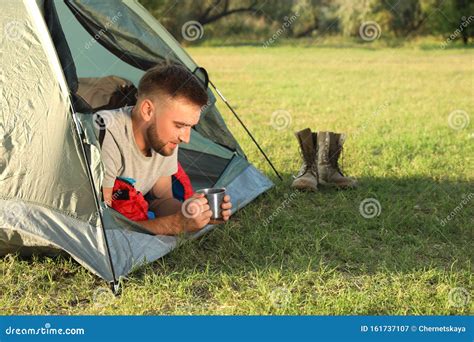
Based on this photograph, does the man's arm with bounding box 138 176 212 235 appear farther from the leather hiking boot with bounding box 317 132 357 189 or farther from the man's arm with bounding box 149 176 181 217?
the leather hiking boot with bounding box 317 132 357 189

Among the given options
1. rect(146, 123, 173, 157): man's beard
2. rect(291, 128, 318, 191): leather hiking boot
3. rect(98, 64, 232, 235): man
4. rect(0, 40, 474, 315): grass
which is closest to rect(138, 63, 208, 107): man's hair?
rect(98, 64, 232, 235): man

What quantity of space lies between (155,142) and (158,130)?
0.08 meters

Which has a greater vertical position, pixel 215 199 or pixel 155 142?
pixel 155 142

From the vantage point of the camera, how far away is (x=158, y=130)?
11.4 feet

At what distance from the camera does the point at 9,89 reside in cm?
333

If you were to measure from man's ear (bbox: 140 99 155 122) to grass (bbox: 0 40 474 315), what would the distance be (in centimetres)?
70

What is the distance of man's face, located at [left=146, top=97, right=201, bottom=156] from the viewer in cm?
342

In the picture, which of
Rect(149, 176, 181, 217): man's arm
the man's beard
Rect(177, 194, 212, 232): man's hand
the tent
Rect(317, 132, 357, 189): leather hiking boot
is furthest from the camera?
Rect(317, 132, 357, 189): leather hiking boot

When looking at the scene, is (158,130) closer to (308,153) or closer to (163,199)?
(163,199)

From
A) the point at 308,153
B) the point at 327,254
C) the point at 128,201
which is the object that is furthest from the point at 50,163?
the point at 308,153

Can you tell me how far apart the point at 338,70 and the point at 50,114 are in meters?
11.1

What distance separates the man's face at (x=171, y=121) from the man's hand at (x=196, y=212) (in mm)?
311

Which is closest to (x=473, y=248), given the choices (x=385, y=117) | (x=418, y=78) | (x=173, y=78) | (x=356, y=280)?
(x=356, y=280)

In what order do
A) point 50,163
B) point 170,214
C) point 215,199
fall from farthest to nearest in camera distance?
point 170,214, point 215,199, point 50,163
